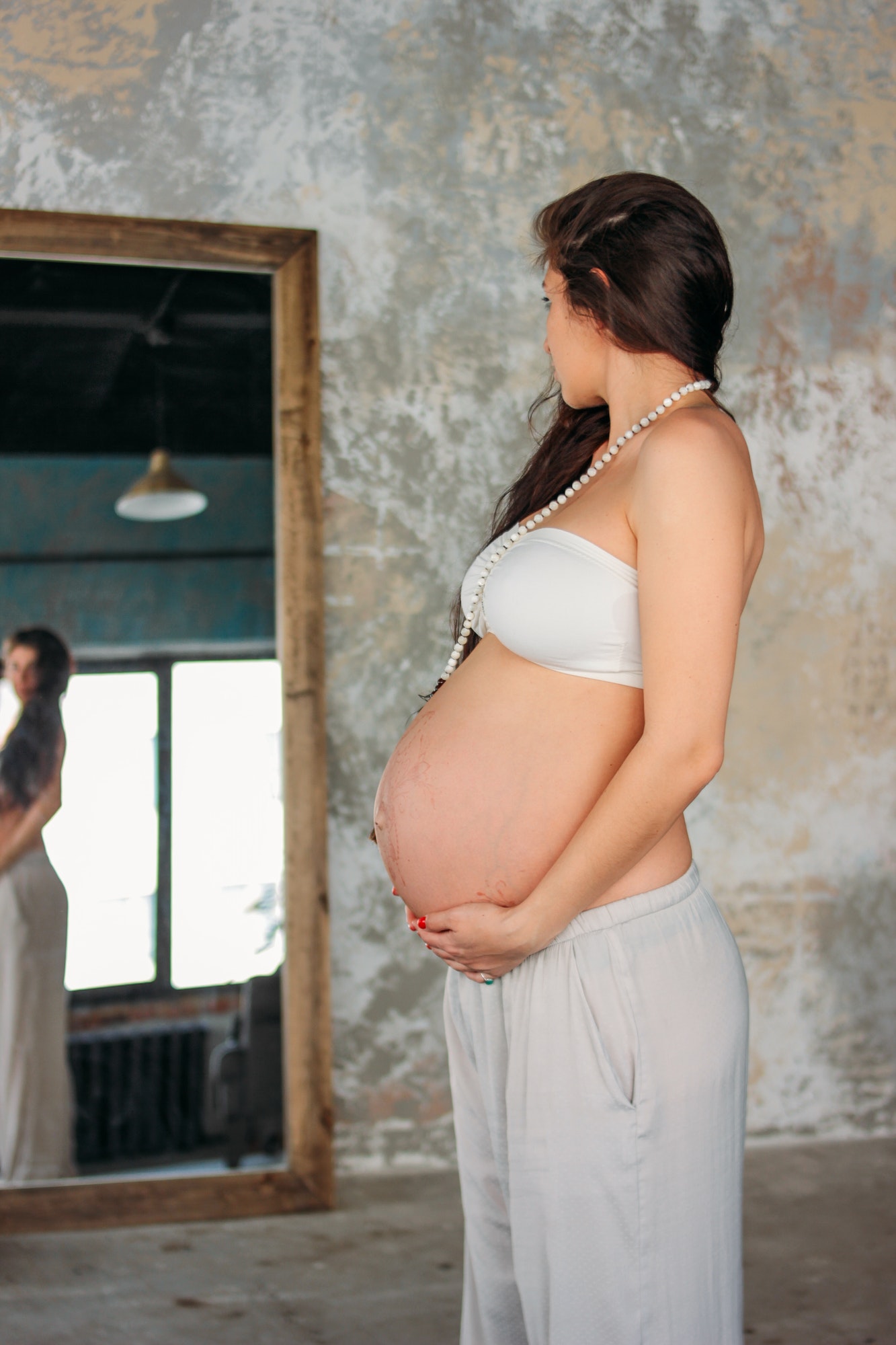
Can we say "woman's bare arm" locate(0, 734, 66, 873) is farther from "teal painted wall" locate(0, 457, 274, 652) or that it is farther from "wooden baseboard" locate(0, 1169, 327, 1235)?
"wooden baseboard" locate(0, 1169, 327, 1235)

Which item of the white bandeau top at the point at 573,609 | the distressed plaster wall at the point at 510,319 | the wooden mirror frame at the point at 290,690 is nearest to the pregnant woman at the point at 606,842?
the white bandeau top at the point at 573,609

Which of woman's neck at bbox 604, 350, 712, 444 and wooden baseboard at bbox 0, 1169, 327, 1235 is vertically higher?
woman's neck at bbox 604, 350, 712, 444

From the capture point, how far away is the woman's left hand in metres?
1.10

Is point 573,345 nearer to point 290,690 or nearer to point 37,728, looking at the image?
point 290,690

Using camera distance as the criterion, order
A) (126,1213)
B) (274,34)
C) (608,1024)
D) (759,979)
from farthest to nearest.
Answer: (759,979) → (274,34) → (126,1213) → (608,1024)

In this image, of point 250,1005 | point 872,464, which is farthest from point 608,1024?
point 872,464

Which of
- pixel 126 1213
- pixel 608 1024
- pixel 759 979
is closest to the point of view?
pixel 608 1024

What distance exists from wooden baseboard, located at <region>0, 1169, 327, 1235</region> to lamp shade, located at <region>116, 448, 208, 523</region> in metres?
1.31

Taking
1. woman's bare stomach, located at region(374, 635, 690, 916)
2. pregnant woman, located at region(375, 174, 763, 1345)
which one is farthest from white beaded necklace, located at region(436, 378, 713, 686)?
woman's bare stomach, located at region(374, 635, 690, 916)

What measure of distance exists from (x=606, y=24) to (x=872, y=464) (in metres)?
1.16

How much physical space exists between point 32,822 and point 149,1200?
0.77 m

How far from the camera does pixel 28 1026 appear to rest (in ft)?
7.21

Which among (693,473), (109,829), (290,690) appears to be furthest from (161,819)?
(693,473)

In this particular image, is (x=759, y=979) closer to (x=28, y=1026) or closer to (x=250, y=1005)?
(x=250, y=1005)
